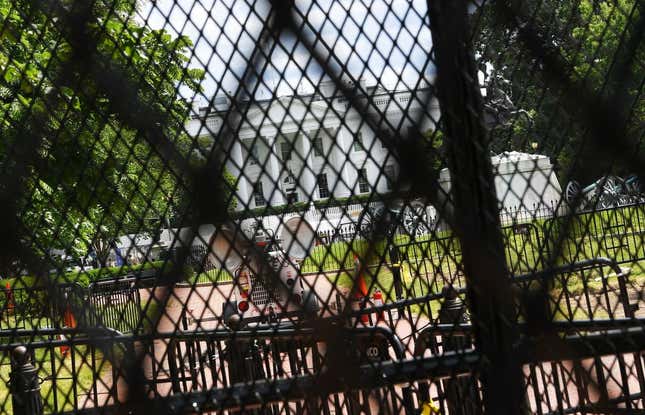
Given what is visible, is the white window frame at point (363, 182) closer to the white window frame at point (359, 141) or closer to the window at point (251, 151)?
the white window frame at point (359, 141)

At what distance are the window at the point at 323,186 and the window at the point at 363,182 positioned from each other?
2.2 inches

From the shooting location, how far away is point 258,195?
3.61ft

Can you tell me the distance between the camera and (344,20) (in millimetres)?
1084

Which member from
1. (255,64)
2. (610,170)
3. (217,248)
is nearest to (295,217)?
(217,248)

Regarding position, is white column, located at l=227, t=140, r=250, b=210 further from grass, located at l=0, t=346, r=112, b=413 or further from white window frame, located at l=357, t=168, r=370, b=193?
grass, located at l=0, t=346, r=112, b=413

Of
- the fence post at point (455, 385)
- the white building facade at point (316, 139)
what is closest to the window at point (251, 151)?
the white building facade at point (316, 139)

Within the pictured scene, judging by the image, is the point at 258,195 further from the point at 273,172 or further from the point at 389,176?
the point at 389,176

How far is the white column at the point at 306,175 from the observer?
1.07m

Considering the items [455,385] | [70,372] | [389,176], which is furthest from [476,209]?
[70,372]

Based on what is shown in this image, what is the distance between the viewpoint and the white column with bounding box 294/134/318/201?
1073mm

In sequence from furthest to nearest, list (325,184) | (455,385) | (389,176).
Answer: (455,385) < (325,184) < (389,176)

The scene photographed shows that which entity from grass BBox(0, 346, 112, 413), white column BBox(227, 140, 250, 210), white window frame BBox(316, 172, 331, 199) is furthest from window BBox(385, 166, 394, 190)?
grass BBox(0, 346, 112, 413)

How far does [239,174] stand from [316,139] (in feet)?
0.43

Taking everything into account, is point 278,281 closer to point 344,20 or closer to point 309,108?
point 309,108
